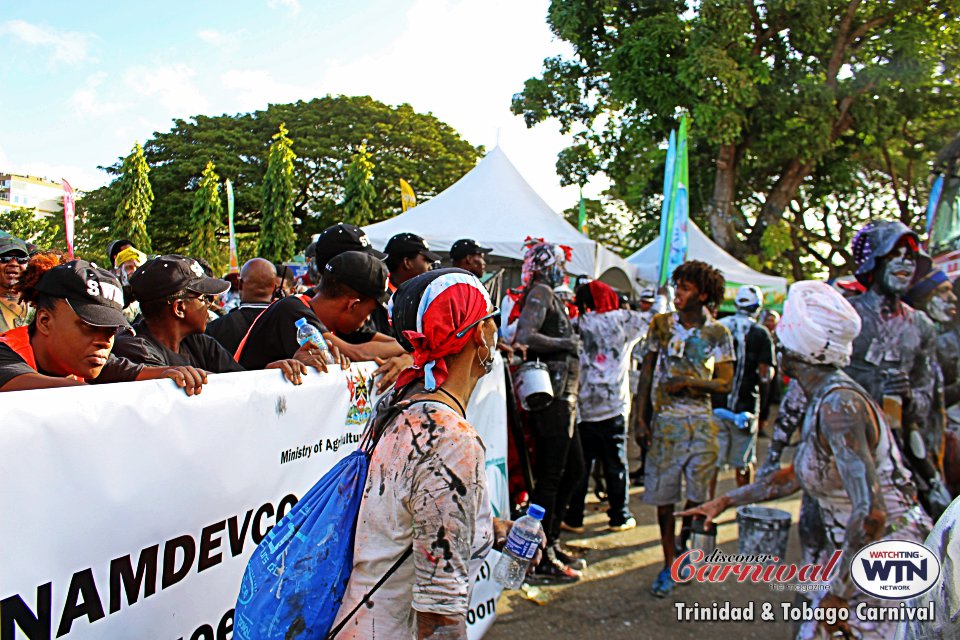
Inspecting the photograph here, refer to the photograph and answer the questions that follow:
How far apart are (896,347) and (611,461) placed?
2.50m

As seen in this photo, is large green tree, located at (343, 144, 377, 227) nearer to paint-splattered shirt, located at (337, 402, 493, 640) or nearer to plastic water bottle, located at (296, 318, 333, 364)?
plastic water bottle, located at (296, 318, 333, 364)

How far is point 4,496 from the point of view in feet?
→ 5.26

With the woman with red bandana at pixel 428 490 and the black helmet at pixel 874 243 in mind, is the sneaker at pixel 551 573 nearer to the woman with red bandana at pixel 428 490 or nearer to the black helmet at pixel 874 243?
the black helmet at pixel 874 243

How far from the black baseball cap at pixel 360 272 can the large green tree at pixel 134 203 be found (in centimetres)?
3029

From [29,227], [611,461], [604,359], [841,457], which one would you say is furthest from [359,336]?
[29,227]

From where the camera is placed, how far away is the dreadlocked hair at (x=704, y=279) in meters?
4.69

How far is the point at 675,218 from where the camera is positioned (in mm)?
10148

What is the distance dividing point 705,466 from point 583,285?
2.12m

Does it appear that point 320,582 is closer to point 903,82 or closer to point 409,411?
point 409,411

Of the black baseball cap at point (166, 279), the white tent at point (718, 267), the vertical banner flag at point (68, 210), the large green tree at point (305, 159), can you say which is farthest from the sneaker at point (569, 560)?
the large green tree at point (305, 159)

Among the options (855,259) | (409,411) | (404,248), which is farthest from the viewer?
(855,259)

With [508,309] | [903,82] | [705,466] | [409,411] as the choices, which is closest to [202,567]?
[409,411]

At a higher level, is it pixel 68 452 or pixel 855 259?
pixel 855 259

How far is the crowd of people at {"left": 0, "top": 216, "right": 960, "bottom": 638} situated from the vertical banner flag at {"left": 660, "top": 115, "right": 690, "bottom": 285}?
2.78m
